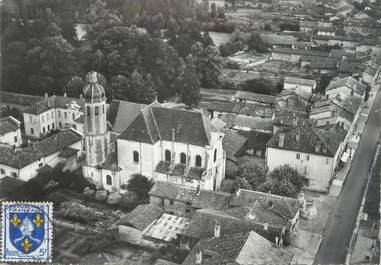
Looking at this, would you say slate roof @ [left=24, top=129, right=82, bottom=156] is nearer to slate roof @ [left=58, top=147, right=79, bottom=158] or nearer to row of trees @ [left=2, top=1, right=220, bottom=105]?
slate roof @ [left=58, top=147, right=79, bottom=158]

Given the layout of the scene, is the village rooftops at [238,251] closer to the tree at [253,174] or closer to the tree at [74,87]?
the tree at [253,174]

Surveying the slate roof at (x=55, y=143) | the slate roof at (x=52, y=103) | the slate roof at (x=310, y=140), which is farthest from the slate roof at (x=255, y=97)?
the slate roof at (x=55, y=143)

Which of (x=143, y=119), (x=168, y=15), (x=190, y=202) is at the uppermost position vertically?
(x=168, y=15)

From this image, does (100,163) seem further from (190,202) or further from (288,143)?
(288,143)

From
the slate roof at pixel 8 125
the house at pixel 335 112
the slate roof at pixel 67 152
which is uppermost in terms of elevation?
the house at pixel 335 112

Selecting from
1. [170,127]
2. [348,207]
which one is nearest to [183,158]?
[170,127]

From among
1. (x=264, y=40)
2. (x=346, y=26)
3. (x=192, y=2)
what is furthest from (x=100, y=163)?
(x=346, y=26)

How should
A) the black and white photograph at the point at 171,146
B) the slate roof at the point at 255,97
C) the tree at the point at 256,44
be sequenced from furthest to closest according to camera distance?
the tree at the point at 256,44, the slate roof at the point at 255,97, the black and white photograph at the point at 171,146
